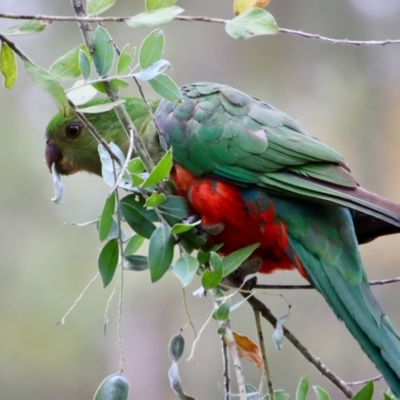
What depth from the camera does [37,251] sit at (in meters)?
6.72

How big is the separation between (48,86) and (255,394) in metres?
1.04

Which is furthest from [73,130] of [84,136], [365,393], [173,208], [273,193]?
[365,393]

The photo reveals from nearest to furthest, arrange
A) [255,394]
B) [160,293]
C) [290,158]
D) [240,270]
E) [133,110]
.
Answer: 1. [255,394]
2. [290,158]
3. [240,270]
4. [133,110]
5. [160,293]

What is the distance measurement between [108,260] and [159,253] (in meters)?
0.16

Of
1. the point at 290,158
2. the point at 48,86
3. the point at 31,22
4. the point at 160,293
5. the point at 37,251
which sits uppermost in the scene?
the point at 31,22

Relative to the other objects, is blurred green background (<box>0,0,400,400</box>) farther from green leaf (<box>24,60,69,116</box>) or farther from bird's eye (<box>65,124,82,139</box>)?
green leaf (<box>24,60,69,116</box>)

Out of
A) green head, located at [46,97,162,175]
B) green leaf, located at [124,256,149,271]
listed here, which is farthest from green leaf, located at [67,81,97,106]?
green head, located at [46,97,162,175]

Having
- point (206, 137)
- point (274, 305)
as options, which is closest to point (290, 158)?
point (206, 137)

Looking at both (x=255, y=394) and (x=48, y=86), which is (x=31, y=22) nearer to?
(x=48, y=86)

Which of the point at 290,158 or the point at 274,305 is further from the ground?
the point at 290,158

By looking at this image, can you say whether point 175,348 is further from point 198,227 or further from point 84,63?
point 84,63

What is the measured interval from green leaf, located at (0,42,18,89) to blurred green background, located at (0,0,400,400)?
4628 millimetres

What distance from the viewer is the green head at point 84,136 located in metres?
2.70

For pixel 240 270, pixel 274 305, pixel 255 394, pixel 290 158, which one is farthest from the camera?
pixel 274 305
